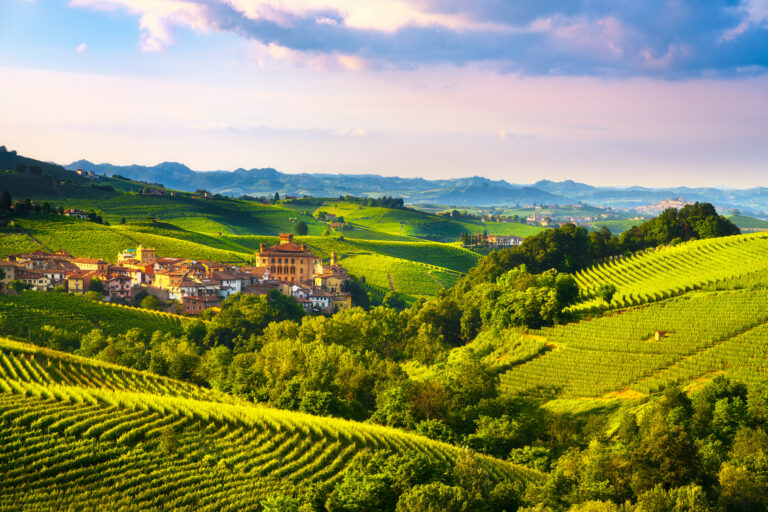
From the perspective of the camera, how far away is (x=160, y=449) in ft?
80.2

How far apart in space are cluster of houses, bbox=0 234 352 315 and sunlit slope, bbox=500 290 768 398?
42525 mm

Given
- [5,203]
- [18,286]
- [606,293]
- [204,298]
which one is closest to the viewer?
[606,293]

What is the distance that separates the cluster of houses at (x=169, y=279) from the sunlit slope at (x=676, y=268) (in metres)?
34.8

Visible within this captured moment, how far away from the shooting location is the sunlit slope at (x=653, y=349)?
121 feet

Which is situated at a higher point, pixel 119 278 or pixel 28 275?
pixel 28 275

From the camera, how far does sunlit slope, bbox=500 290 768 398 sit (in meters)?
36.9

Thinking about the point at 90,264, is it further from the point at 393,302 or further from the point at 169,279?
the point at 393,302

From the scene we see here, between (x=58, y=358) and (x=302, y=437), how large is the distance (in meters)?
19.2

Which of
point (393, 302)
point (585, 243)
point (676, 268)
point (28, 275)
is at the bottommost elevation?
point (393, 302)

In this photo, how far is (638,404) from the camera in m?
33.9

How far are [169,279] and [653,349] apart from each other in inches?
2273

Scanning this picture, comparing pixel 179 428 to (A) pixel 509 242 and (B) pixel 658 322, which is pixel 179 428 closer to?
(B) pixel 658 322

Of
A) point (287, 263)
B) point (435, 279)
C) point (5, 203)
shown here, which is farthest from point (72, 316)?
point (435, 279)

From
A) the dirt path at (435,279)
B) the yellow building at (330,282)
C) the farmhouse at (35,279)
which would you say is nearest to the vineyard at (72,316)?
the farmhouse at (35,279)
